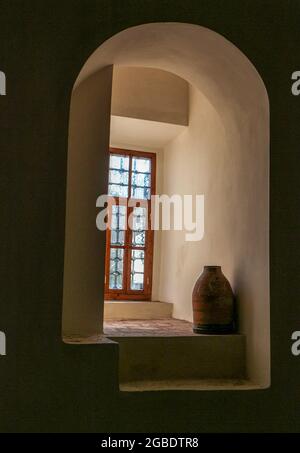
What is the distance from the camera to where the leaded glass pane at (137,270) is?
589 cm

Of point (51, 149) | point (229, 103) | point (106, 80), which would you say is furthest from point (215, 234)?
point (51, 149)

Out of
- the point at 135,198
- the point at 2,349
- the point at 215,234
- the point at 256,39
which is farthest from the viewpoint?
the point at 135,198

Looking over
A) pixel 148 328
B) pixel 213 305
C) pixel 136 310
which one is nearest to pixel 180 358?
pixel 213 305

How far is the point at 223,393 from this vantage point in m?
3.48

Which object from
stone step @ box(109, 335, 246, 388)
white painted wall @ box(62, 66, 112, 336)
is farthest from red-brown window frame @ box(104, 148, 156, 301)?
stone step @ box(109, 335, 246, 388)

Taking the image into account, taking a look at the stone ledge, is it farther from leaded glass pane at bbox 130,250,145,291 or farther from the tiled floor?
leaded glass pane at bbox 130,250,145,291

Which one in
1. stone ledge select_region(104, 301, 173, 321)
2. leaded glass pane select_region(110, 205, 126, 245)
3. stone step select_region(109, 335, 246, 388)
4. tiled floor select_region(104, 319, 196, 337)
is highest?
leaded glass pane select_region(110, 205, 126, 245)

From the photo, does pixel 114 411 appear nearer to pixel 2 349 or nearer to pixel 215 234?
pixel 2 349

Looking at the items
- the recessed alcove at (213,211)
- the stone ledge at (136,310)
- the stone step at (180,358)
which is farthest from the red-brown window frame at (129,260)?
the stone step at (180,358)

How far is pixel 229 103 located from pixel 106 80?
0.94 meters

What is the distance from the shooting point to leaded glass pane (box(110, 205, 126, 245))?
579 cm

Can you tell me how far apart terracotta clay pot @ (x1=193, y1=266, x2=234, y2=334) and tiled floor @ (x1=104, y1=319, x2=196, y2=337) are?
13cm

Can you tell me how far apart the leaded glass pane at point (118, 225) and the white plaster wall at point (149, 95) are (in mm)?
1012

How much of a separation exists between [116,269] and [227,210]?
1717 mm
